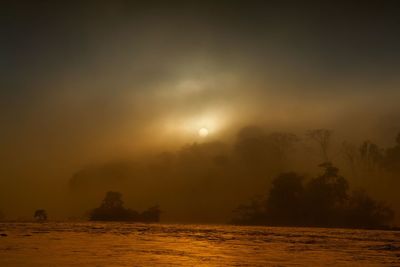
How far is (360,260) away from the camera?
36.6 metres

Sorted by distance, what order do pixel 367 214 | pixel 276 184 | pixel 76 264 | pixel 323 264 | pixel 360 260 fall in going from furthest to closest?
1. pixel 276 184
2. pixel 367 214
3. pixel 360 260
4. pixel 323 264
5. pixel 76 264

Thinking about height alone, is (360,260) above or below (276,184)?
below

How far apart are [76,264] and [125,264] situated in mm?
3091

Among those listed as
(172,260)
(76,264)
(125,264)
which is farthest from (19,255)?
(172,260)

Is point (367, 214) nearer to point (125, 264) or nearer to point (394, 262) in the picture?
point (394, 262)

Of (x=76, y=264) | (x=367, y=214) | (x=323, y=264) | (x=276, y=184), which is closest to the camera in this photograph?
(x=76, y=264)

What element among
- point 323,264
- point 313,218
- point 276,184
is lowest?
point 323,264

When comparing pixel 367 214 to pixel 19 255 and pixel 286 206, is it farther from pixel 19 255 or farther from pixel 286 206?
pixel 19 255

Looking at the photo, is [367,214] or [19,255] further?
[367,214]

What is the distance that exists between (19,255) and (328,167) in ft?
452

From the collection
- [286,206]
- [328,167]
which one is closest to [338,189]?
[328,167]

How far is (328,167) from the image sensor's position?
15925cm

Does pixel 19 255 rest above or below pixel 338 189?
below

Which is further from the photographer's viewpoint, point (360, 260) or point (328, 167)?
point (328, 167)
